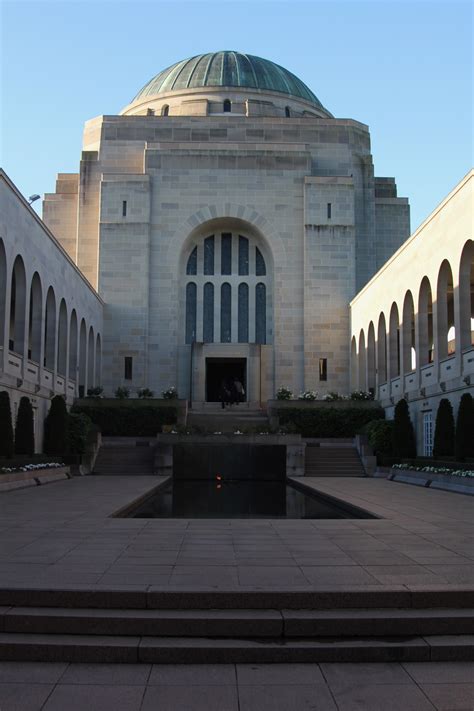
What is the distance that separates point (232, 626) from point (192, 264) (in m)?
32.7

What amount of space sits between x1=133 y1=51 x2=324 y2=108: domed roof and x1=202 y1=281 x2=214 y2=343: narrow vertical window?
46.5 ft

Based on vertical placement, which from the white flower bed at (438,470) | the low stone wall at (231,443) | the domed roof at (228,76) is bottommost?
the white flower bed at (438,470)

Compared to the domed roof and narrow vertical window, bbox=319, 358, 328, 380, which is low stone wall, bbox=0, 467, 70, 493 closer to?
narrow vertical window, bbox=319, 358, 328, 380

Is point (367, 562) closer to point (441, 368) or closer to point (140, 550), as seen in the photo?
point (140, 550)

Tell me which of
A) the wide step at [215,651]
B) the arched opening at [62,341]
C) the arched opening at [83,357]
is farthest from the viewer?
the arched opening at [83,357]

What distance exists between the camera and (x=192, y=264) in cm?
3762

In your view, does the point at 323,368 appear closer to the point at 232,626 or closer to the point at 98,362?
the point at 98,362

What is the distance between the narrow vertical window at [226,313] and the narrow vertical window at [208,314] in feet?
1.58

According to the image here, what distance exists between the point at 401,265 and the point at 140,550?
21.3 meters

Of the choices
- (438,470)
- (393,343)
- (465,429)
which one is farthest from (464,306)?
(393,343)

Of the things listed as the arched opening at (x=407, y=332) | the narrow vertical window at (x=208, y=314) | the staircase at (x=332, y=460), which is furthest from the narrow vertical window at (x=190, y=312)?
the arched opening at (x=407, y=332)

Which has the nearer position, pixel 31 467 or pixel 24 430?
pixel 31 467

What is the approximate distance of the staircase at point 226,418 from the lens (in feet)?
92.5

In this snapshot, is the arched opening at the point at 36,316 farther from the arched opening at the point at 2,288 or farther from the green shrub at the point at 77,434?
the arched opening at the point at 2,288
